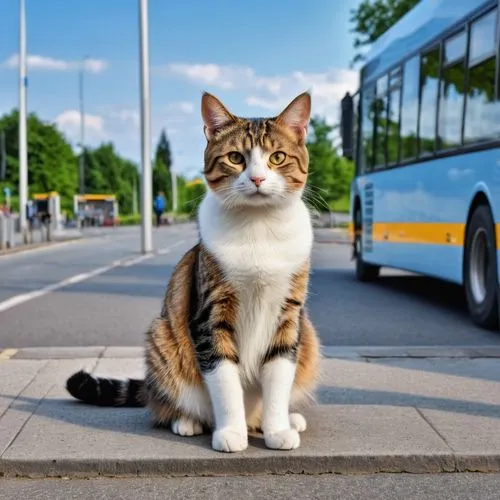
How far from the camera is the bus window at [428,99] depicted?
37.4 ft

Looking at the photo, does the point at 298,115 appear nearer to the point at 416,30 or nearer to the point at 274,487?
the point at 274,487

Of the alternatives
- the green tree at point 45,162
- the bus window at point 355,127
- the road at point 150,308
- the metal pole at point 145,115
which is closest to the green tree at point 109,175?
the green tree at point 45,162

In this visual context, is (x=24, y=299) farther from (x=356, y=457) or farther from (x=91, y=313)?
(x=356, y=457)

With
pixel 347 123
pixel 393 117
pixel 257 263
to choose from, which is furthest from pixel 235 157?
pixel 347 123

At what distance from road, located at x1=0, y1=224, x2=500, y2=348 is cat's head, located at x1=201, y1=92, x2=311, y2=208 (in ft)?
1.92

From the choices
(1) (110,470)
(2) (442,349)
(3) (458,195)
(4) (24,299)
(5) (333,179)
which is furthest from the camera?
(5) (333,179)

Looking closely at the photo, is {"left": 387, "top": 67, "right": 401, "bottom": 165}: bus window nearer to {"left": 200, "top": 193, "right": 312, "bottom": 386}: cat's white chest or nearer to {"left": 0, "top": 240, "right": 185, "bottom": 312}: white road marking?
{"left": 0, "top": 240, "right": 185, "bottom": 312}: white road marking

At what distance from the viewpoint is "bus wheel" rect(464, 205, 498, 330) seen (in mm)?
9214

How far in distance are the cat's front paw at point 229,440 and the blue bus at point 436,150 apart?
5148 mm

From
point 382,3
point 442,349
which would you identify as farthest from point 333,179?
point 442,349

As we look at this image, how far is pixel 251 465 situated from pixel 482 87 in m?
6.40

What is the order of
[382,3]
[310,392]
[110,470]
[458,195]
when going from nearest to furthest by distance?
[110,470] → [310,392] → [458,195] → [382,3]

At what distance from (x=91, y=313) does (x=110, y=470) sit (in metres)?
6.70

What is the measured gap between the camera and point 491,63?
9414 mm
